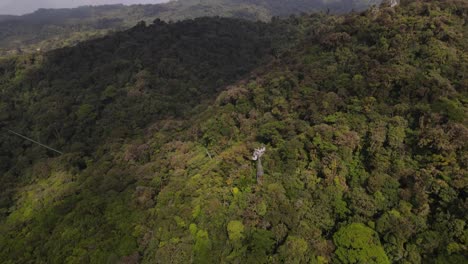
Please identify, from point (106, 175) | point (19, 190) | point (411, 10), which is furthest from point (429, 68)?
point (19, 190)

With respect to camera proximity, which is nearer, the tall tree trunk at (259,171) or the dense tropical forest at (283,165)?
the dense tropical forest at (283,165)

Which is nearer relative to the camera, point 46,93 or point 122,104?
point 122,104

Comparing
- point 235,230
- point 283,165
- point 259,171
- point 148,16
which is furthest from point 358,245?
point 148,16

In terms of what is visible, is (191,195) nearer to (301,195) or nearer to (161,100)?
(301,195)

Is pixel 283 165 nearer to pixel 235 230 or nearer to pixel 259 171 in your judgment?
pixel 259 171

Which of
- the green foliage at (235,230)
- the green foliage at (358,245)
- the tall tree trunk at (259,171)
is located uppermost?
the tall tree trunk at (259,171)

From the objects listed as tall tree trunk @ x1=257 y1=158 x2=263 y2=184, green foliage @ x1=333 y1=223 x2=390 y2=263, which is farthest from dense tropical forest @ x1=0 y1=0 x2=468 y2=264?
tall tree trunk @ x1=257 y1=158 x2=263 y2=184

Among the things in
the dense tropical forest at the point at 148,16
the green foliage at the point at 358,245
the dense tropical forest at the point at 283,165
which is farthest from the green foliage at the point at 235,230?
the dense tropical forest at the point at 148,16

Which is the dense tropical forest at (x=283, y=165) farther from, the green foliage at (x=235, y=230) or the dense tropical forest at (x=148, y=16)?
the dense tropical forest at (x=148, y=16)

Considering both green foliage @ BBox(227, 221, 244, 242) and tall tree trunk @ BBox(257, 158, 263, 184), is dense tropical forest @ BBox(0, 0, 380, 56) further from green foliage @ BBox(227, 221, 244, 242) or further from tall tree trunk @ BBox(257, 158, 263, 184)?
green foliage @ BBox(227, 221, 244, 242)
